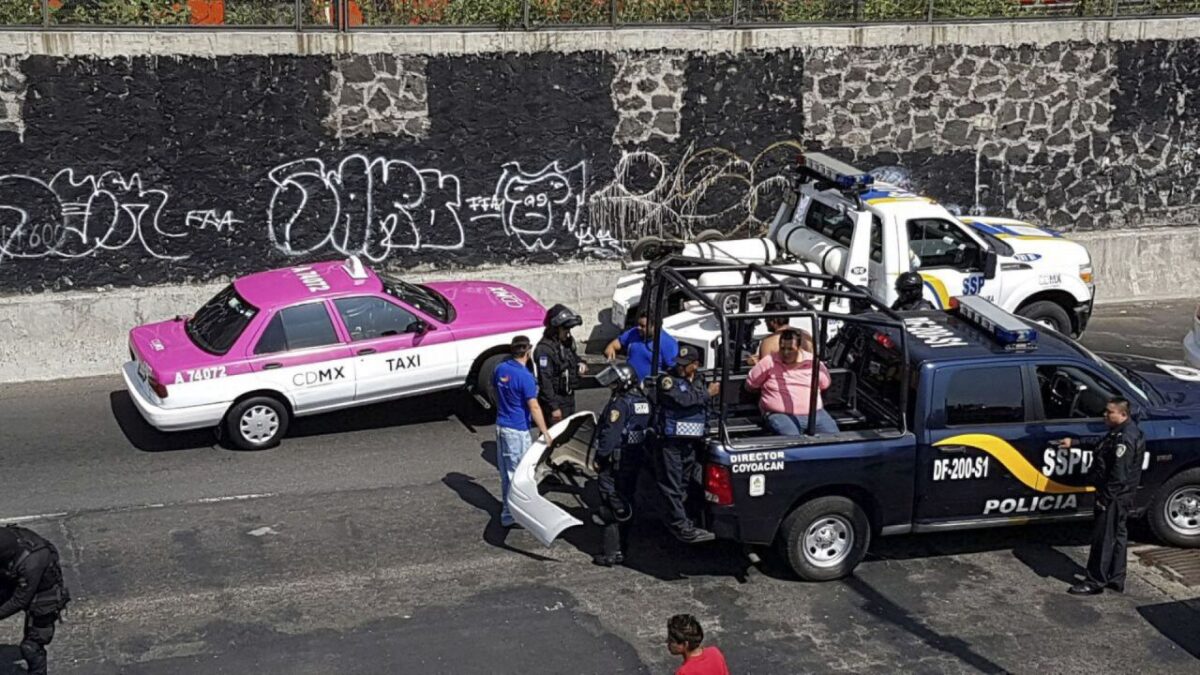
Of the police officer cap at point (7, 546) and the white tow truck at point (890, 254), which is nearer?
the police officer cap at point (7, 546)

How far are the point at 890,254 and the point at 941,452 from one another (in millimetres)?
4521

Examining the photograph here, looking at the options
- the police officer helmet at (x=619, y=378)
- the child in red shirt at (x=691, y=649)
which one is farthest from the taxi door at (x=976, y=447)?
the child in red shirt at (x=691, y=649)

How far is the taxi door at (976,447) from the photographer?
9930 mm

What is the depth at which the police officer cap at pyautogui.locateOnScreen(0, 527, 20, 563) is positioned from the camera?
315 inches

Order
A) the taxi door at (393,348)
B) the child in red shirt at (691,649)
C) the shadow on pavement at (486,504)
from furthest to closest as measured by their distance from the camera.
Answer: the taxi door at (393,348) → the shadow on pavement at (486,504) → the child in red shirt at (691,649)

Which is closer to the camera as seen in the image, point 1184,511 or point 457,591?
point 457,591

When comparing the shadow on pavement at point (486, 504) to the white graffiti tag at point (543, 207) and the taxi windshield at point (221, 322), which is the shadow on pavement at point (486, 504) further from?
the white graffiti tag at point (543, 207)

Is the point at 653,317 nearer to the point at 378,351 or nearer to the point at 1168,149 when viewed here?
the point at 378,351

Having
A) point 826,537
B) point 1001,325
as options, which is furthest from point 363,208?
point 1001,325

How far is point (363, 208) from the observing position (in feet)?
53.9

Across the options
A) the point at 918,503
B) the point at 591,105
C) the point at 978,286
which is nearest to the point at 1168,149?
the point at 978,286

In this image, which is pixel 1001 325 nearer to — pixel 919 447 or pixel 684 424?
pixel 919 447

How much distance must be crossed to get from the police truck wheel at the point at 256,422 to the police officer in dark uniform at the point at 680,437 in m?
4.60

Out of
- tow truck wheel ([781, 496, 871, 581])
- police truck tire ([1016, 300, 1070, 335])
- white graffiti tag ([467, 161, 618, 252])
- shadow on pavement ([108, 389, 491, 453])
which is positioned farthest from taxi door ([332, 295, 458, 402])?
police truck tire ([1016, 300, 1070, 335])
